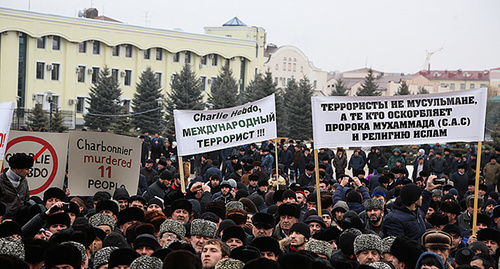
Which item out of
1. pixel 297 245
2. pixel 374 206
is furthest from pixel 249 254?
pixel 374 206

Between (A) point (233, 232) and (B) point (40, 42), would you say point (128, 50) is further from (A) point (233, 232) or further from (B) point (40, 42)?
(A) point (233, 232)

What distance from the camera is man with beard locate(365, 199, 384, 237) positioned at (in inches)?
365

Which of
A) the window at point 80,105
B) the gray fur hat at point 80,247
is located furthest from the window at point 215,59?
the gray fur hat at point 80,247

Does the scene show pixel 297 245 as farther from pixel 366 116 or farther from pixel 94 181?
pixel 94 181

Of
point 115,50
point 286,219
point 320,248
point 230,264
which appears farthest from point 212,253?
point 115,50

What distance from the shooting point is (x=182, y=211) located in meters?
9.71

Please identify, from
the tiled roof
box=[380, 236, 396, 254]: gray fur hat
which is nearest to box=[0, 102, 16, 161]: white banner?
box=[380, 236, 396, 254]: gray fur hat

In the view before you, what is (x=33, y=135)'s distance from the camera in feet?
37.5

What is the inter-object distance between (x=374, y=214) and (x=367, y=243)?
2100mm

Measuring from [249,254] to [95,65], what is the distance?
205 ft

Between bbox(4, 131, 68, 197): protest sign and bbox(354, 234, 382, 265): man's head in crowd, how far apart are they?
5639 mm

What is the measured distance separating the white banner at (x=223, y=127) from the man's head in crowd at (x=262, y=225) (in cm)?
386

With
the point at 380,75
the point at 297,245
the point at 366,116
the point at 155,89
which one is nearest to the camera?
the point at 297,245

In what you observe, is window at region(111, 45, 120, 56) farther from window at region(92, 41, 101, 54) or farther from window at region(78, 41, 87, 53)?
window at region(78, 41, 87, 53)
